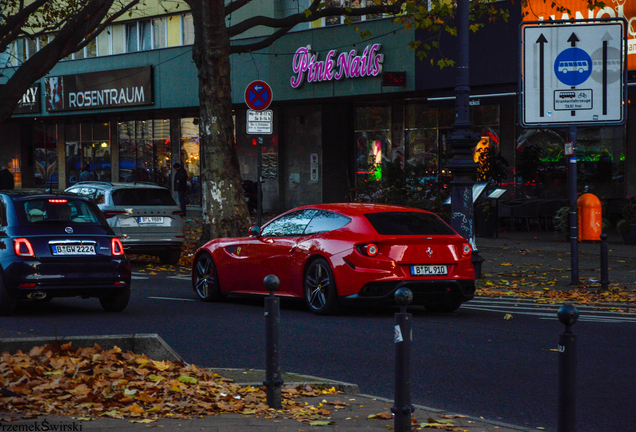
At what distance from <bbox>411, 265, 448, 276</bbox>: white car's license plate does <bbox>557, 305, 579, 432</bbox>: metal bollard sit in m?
6.19

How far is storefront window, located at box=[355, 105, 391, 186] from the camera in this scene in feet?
102

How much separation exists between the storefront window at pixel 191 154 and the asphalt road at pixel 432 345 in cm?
2408

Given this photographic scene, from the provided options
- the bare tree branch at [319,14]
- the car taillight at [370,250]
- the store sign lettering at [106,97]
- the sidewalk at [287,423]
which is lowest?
the sidewalk at [287,423]

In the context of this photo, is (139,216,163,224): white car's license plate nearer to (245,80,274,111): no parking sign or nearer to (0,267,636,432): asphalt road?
(245,80,274,111): no parking sign

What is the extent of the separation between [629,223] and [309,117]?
48.8 feet

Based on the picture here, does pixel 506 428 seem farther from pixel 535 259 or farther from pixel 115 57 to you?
pixel 115 57

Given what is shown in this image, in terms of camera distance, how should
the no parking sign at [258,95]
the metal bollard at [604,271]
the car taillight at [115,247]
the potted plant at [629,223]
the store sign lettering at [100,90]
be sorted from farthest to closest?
1. the store sign lettering at [100,90]
2. the potted plant at [629,223]
3. the no parking sign at [258,95]
4. the metal bollard at [604,271]
5. the car taillight at [115,247]

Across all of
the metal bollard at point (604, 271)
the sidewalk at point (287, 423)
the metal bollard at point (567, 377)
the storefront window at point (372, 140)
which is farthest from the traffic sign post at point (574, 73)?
the storefront window at point (372, 140)

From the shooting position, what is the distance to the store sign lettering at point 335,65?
27.8 m

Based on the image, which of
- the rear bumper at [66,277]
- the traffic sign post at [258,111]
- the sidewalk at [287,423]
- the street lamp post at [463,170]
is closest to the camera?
the sidewalk at [287,423]

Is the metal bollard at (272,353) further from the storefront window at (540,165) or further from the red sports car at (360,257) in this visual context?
the storefront window at (540,165)

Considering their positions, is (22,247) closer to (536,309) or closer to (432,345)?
(432,345)

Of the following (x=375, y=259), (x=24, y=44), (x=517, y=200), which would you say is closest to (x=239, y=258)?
(x=375, y=259)

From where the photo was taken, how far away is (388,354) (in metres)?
8.76
